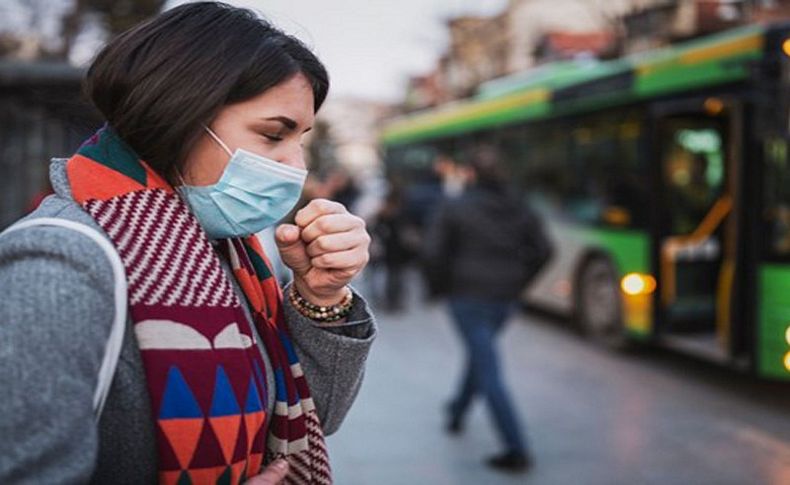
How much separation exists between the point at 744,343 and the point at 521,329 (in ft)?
12.6

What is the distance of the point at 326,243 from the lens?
63.5 inches

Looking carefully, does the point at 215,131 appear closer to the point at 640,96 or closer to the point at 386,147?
the point at 640,96

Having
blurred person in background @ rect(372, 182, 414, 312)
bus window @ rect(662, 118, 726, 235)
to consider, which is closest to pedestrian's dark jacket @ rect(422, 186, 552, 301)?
bus window @ rect(662, 118, 726, 235)

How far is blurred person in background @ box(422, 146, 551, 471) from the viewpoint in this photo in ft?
18.9

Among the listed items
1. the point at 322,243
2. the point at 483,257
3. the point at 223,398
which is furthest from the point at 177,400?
the point at 483,257

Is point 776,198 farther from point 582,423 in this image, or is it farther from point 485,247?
point 485,247

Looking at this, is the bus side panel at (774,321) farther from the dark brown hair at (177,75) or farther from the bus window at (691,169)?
the dark brown hair at (177,75)

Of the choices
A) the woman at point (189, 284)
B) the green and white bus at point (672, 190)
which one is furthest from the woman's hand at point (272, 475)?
the green and white bus at point (672, 190)

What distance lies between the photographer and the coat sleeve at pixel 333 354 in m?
1.76

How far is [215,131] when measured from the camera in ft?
5.06

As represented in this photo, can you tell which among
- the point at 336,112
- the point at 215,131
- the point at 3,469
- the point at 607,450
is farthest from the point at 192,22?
the point at 336,112

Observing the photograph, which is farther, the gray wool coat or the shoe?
the shoe

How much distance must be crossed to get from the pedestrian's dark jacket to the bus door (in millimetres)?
3055

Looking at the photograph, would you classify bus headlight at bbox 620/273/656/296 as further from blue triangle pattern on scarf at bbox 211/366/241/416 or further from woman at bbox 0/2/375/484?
blue triangle pattern on scarf at bbox 211/366/241/416
